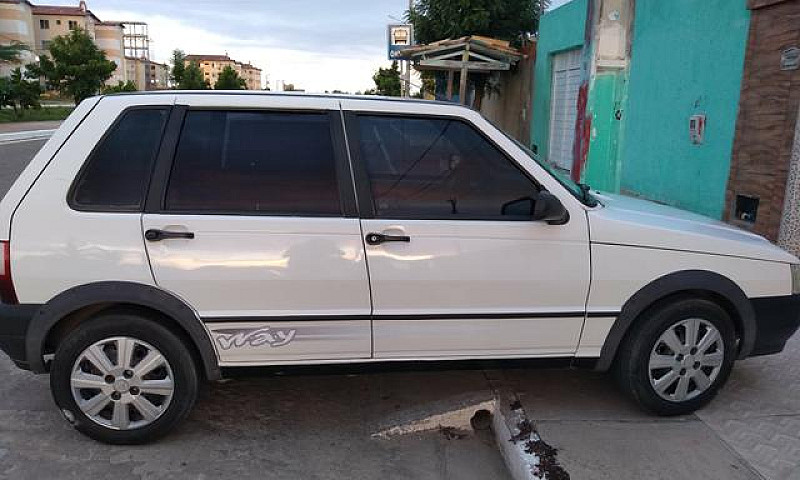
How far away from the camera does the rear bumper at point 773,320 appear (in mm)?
3611

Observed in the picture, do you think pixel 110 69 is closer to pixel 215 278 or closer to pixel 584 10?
pixel 584 10

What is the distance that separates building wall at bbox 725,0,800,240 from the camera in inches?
243

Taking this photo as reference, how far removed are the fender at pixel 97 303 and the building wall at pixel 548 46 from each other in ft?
30.9

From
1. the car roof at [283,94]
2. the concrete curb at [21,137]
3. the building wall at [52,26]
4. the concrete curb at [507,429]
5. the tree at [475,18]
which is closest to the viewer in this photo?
the concrete curb at [507,429]

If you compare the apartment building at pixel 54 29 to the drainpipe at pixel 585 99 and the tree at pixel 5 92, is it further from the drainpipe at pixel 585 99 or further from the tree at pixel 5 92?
the drainpipe at pixel 585 99

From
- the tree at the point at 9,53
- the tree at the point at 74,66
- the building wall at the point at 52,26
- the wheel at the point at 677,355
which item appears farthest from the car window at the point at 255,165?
the building wall at the point at 52,26

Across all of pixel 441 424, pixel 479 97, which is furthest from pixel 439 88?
pixel 441 424

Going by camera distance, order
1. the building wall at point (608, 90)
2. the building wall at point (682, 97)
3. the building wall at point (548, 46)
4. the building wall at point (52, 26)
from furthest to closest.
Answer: the building wall at point (52, 26)
the building wall at point (548, 46)
the building wall at point (608, 90)
the building wall at point (682, 97)

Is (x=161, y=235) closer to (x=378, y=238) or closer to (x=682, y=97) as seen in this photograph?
(x=378, y=238)

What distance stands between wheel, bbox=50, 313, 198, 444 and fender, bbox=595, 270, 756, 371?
2.26m

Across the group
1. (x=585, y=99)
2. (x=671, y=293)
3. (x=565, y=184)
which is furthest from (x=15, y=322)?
(x=585, y=99)

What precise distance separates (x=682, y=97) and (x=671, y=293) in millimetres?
5622

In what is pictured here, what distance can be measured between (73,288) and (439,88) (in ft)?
66.9

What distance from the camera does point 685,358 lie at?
3576 mm
